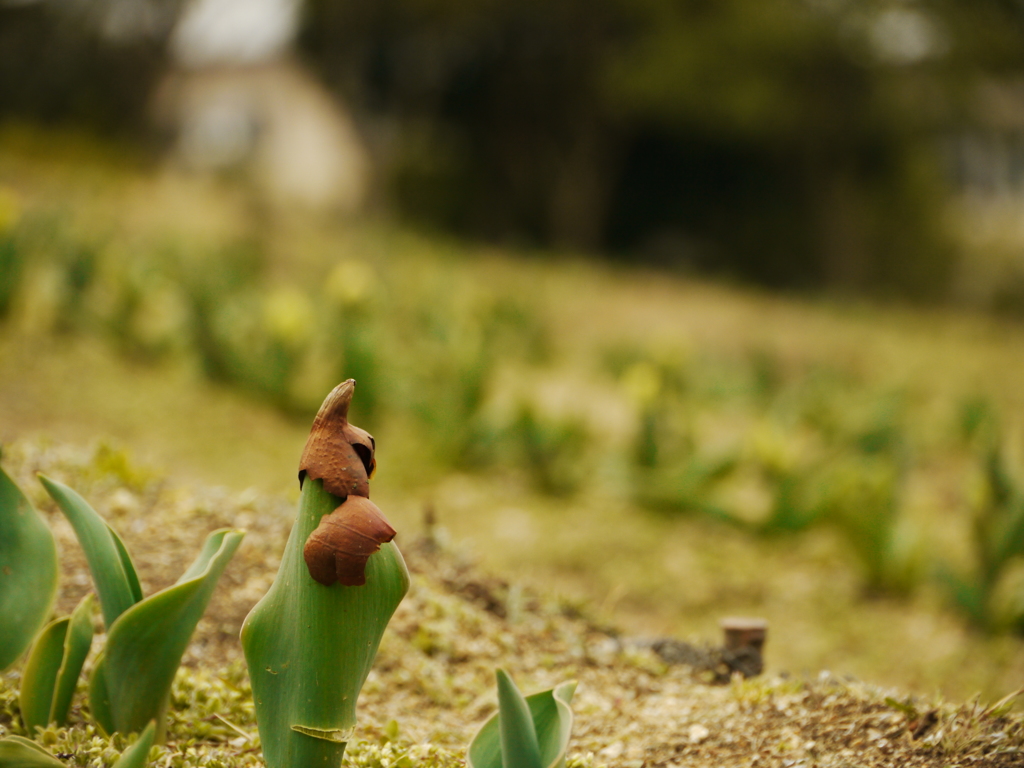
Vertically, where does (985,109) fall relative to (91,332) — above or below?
above

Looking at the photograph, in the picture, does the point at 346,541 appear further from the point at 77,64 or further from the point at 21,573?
the point at 77,64

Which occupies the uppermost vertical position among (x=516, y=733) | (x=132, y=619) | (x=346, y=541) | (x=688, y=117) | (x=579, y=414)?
(x=688, y=117)

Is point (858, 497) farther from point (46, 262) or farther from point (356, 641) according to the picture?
point (46, 262)

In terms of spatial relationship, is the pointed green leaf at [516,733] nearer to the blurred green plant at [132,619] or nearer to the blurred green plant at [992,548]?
the blurred green plant at [132,619]

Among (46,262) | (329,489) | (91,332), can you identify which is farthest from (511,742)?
(46,262)

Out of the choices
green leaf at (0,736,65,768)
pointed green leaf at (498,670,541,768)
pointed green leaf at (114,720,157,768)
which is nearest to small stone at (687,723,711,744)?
pointed green leaf at (498,670,541,768)

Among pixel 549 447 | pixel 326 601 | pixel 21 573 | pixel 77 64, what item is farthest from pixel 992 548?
pixel 77 64

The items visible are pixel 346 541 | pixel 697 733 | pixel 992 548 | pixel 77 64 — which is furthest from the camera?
pixel 77 64

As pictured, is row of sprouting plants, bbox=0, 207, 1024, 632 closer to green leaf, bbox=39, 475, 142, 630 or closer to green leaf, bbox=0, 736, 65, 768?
green leaf, bbox=39, 475, 142, 630

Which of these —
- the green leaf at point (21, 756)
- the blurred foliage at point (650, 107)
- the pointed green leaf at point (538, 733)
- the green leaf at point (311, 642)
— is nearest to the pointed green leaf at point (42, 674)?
the green leaf at point (21, 756)
